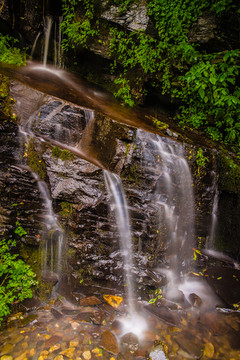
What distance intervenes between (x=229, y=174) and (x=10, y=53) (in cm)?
779

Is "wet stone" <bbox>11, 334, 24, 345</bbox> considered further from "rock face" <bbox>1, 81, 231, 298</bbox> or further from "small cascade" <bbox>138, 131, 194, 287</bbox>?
"small cascade" <bbox>138, 131, 194, 287</bbox>

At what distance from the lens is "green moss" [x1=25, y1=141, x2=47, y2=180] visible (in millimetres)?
3846

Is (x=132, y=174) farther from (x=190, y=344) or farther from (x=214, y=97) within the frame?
(x=214, y=97)

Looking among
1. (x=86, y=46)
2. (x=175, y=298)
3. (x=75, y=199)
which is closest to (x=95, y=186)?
(x=75, y=199)

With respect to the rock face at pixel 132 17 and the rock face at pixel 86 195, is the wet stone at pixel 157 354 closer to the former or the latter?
the rock face at pixel 86 195

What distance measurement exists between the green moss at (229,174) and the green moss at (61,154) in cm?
390

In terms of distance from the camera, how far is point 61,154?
3.95 m

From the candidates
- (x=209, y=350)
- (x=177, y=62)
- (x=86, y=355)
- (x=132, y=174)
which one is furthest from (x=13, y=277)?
(x=177, y=62)

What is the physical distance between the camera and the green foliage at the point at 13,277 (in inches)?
127

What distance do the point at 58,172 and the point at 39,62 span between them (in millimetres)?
5676

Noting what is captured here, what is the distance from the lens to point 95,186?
3879 mm

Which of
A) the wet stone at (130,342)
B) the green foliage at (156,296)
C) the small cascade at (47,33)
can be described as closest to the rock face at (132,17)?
the small cascade at (47,33)

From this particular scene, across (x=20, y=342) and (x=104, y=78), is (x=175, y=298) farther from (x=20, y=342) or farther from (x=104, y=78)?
(x=104, y=78)

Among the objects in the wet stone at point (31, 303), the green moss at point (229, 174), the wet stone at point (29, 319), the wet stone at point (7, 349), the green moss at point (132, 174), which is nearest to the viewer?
the wet stone at point (7, 349)
